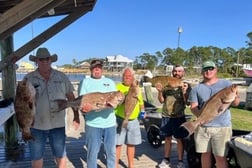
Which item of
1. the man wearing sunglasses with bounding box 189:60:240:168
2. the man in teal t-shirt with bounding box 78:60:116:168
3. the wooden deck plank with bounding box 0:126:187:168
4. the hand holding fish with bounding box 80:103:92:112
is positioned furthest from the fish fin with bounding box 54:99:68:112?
the wooden deck plank with bounding box 0:126:187:168

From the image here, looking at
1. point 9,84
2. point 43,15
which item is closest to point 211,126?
point 9,84

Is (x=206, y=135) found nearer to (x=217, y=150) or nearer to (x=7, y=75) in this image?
(x=217, y=150)

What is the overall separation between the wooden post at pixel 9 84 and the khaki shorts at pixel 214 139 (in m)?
4.01

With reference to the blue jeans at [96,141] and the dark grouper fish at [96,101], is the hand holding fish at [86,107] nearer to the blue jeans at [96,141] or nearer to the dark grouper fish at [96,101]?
the dark grouper fish at [96,101]

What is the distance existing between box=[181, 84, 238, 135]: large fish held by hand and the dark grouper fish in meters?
0.98

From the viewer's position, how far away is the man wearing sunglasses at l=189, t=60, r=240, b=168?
14.4 ft

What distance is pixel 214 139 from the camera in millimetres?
4418

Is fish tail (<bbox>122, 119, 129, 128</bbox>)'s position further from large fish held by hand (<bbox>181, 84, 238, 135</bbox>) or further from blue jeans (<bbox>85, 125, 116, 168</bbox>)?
large fish held by hand (<bbox>181, 84, 238, 135</bbox>)

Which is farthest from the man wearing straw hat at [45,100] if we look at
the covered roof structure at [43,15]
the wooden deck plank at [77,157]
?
the wooden deck plank at [77,157]

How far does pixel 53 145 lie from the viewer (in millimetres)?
4254

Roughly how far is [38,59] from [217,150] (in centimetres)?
255

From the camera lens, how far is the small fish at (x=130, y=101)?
494 cm

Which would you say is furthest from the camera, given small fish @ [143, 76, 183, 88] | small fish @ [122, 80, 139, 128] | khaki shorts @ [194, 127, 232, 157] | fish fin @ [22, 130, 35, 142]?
small fish @ [143, 76, 183, 88]

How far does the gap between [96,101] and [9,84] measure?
3.26m
